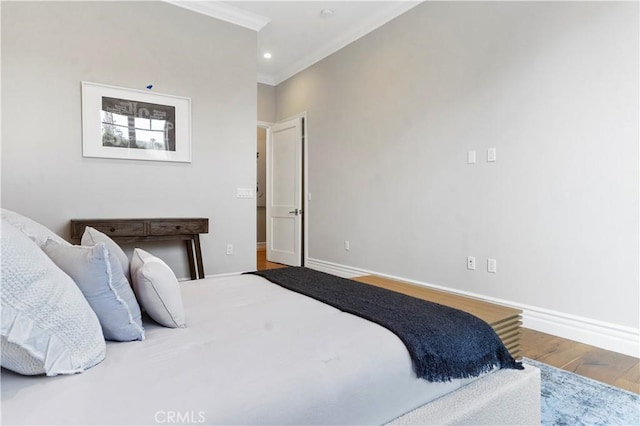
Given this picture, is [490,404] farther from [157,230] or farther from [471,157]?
[157,230]

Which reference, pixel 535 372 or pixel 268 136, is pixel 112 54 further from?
pixel 535 372

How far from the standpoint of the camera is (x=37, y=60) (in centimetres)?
300

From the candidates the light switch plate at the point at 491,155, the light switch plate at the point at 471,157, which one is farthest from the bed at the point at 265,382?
the light switch plate at the point at 471,157

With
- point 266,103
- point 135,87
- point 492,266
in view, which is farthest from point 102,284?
point 266,103

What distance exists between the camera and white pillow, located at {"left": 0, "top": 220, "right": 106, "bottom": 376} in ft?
2.47

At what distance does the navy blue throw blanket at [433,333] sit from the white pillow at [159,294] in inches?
23.7

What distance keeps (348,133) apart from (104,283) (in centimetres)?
382

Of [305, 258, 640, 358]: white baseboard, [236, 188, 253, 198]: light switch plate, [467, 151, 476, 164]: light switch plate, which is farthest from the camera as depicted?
[236, 188, 253, 198]: light switch plate

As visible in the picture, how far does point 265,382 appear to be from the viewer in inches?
33.4

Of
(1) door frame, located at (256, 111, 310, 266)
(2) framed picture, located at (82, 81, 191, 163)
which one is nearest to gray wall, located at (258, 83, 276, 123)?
(1) door frame, located at (256, 111, 310, 266)

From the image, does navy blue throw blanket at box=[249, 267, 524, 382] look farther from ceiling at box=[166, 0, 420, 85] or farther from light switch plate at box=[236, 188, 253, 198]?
ceiling at box=[166, 0, 420, 85]

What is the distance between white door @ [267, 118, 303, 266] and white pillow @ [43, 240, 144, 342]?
4209 millimetres

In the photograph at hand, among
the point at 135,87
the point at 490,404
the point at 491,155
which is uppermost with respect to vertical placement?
the point at 135,87

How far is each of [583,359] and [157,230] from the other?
133 inches
